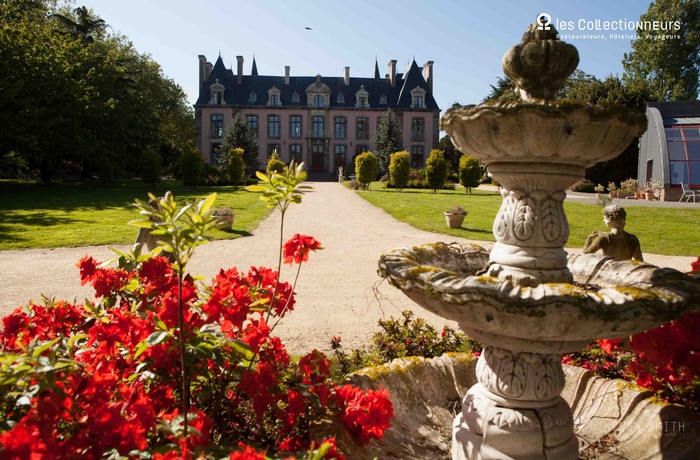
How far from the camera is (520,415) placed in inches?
98.3

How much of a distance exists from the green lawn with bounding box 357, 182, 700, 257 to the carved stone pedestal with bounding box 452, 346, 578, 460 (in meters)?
10.2

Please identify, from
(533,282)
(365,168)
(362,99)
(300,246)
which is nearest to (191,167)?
(365,168)

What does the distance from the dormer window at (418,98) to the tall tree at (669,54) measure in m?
18.1

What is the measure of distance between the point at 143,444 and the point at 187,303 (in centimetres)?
89

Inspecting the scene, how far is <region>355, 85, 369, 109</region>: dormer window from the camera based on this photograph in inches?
1954

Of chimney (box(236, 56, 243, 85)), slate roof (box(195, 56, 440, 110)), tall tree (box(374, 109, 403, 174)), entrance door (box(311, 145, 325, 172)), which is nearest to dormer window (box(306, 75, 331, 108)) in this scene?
slate roof (box(195, 56, 440, 110))

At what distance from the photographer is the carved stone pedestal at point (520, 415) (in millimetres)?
2479

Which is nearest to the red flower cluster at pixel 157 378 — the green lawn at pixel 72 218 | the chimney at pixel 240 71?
the green lawn at pixel 72 218

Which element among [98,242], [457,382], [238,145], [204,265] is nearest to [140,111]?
[238,145]

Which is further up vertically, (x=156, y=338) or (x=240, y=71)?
(x=240, y=71)

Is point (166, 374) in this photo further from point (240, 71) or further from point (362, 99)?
point (240, 71)

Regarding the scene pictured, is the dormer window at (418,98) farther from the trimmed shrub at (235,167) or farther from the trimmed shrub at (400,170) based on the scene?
the trimmed shrub at (235,167)

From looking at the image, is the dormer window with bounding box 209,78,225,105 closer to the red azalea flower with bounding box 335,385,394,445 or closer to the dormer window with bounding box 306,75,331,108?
the dormer window with bounding box 306,75,331,108

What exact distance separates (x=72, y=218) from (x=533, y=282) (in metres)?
16.1
